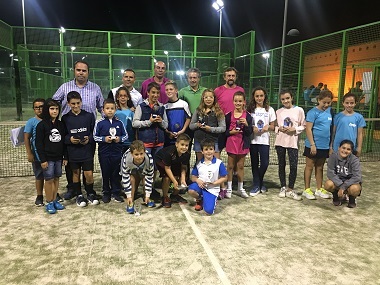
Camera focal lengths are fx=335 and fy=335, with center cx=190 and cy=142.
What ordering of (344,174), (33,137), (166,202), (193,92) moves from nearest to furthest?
(33,137), (166,202), (344,174), (193,92)

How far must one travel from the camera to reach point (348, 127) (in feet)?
16.1

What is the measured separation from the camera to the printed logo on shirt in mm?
4258

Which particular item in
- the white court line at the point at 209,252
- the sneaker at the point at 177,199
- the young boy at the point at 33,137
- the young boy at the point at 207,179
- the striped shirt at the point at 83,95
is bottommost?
the white court line at the point at 209,252

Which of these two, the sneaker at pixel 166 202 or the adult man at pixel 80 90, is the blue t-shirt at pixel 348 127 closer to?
the sneaker at pixel 166 202

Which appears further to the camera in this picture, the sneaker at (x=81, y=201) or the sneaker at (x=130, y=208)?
the sneaker at (x=81, y=201)

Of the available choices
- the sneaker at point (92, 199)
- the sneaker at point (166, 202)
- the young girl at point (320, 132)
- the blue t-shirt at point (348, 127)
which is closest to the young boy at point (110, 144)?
the sneaker at point (92, 199)

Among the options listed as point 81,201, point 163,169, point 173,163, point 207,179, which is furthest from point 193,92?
point 81,201

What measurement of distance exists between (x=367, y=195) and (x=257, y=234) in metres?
2.54

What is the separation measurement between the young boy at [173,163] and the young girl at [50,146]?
1296 millimetres

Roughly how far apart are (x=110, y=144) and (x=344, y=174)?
130 inches

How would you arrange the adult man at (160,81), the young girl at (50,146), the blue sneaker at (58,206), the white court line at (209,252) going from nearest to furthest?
1. the white court line at (209,252)
2. the young girl at (50,146)
3. the blue sneaker at (58,206)
4. the adult man at (160,81)

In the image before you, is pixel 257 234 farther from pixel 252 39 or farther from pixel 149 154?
pixel 252 39

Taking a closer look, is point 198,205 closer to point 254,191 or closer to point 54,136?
point 254,191

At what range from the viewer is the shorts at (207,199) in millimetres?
4312
